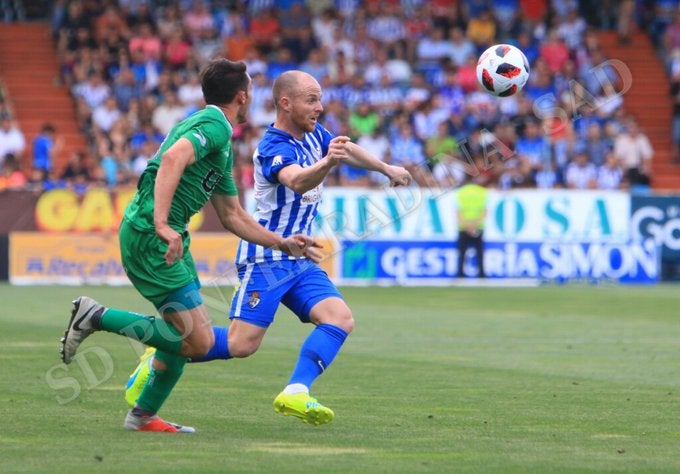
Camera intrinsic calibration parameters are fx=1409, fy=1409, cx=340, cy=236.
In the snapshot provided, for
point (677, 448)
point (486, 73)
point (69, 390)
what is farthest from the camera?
point (486, 73)

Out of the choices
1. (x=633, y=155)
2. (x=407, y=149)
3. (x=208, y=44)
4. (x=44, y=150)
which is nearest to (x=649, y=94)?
(x=633, y=155)

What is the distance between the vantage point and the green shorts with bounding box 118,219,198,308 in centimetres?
777

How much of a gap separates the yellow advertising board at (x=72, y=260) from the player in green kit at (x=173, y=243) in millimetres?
15190

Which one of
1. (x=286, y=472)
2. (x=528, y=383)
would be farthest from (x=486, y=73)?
(x=286, y=472)

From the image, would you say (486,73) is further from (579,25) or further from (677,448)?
(579,25)

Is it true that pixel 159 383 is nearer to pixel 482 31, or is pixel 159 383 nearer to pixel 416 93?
pixel 416 93

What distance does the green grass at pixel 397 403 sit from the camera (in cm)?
698

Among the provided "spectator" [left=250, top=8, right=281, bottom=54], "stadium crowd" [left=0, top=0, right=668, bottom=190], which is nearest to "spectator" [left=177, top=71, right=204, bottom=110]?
"stadium crowd" [left=0, top=0, right=668, bottom=190]

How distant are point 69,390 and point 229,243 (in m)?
14.0

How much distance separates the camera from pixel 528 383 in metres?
10.8

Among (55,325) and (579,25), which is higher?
Result: (579,25)

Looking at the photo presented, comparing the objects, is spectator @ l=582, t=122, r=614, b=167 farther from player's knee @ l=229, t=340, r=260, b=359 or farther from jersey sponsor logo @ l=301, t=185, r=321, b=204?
player's knee @ l=229, t=340, r=260, b=359

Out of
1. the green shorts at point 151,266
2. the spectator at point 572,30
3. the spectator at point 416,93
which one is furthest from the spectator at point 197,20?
the green shorts at point 151,266

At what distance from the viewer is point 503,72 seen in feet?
37.7
